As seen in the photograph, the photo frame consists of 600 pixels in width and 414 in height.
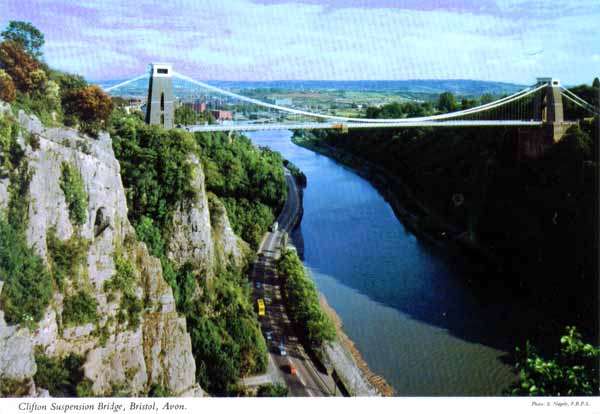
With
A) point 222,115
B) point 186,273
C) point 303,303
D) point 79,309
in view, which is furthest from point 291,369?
point 222,115

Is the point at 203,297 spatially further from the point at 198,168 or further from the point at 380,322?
the point at 380,322

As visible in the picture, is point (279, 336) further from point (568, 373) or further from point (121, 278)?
point (568, 373)

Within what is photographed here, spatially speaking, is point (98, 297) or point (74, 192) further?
point (98, 297)

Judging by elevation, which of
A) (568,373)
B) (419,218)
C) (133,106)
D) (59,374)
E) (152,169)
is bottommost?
(419,218)

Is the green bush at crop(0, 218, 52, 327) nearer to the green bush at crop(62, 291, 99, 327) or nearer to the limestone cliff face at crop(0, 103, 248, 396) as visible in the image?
the limestone cliff face at crop(0, 103, 248, 396)

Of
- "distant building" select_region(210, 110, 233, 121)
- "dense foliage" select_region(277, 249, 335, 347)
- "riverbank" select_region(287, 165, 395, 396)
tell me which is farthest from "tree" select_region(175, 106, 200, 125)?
"riverbank" select_region(287, 165, 395, 396)

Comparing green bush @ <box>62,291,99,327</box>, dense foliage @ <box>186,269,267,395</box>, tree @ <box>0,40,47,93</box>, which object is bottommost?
dense foliage @ <box>186,269,267,395</box>
